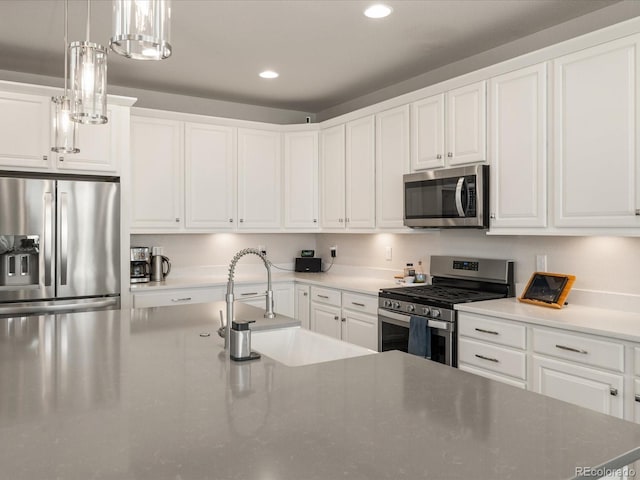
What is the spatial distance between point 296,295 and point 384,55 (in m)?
2.25

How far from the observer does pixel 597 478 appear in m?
0.92

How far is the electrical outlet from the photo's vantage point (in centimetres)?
324

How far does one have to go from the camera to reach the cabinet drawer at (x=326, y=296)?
4.25 meters

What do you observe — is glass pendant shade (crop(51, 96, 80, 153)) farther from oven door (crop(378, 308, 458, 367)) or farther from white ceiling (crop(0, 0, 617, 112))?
oven door (crop(378, 308, 458, 367))

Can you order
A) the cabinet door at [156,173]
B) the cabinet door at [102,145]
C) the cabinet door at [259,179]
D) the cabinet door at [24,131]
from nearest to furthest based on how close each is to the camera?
the cabinet door at [24,131]
the cabinet door at [102,145]
the cabinet door at [156,173]
the cabinet door at [259,179]

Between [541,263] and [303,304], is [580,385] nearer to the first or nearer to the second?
[541,263]

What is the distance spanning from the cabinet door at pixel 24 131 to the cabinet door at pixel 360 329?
2.52 m

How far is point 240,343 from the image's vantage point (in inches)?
65.9

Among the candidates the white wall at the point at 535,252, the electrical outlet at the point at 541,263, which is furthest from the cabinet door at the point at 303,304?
the electrical outlet at the point at 541,263

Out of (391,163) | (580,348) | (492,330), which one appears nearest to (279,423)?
(580,348)

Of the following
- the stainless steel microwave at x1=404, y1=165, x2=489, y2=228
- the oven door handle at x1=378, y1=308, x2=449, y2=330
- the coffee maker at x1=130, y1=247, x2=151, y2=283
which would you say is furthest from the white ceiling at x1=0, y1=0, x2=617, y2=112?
the oven door handle at x1=378, y1=308, x2=449, y2=330

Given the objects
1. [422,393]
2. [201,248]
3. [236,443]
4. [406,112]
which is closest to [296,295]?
[201,248]

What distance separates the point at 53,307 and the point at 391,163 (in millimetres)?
2690

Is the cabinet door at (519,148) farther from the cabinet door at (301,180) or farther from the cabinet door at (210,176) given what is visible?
the cabinet door at (210,176)
